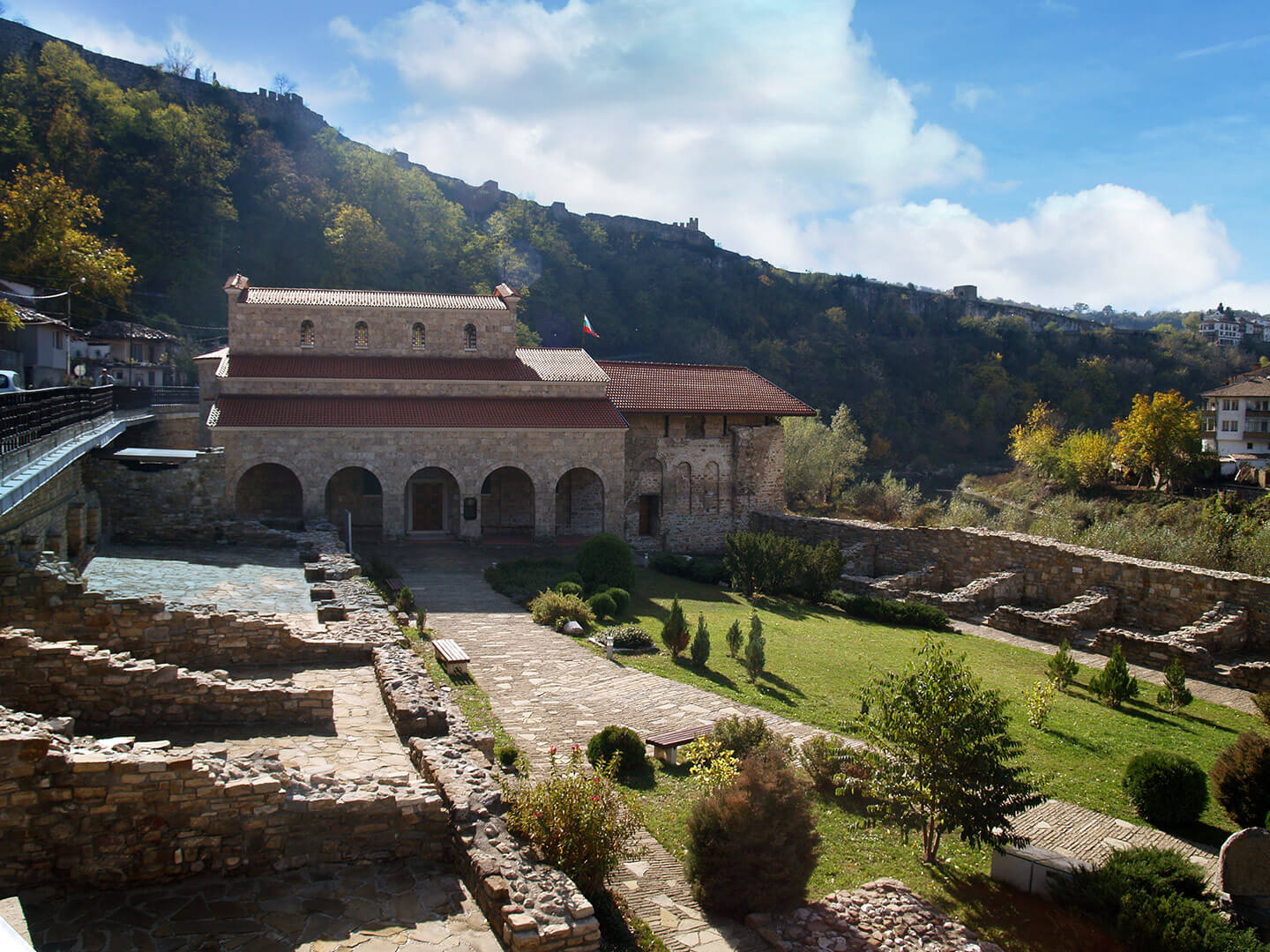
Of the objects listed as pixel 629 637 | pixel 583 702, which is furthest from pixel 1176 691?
pixel 583 702

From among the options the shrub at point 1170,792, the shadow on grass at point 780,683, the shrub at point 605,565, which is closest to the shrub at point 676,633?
the shadow on grass at point 780,683

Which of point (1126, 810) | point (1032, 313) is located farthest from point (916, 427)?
point (1126, 810)

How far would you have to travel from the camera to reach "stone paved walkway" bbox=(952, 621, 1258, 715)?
1527cm

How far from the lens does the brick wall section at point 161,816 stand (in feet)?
22.1

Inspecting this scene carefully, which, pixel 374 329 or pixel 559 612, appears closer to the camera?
pixel 559 612

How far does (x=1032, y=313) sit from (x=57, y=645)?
356 ft

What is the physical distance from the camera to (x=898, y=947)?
22.1ft

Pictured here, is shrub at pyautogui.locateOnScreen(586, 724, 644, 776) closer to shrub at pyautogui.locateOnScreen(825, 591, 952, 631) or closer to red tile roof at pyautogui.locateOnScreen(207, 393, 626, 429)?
shrub at pyautogui.locateOnScreen(825, 591, 952, 631)

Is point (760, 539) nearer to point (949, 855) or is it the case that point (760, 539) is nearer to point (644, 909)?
point (949, 855)

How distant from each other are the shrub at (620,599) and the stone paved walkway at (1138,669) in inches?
324

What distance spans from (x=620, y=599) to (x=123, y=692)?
11717 millimetres

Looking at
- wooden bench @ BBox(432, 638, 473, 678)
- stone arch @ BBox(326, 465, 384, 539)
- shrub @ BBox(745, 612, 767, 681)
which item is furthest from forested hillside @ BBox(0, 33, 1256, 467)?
shrub @ BBox(745, 612, 767, 681)

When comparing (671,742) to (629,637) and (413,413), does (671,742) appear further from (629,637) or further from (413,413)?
(413,413)

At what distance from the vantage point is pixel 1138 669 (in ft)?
56.3
